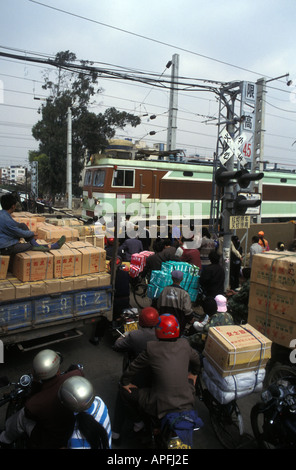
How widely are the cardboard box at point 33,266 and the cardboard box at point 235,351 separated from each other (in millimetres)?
2703

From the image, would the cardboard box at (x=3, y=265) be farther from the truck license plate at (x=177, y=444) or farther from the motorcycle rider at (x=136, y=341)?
the truck license plate at (x=177, y=444)

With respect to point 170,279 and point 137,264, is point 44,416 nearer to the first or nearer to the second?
point 170,279

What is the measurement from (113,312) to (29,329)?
67.2 inches

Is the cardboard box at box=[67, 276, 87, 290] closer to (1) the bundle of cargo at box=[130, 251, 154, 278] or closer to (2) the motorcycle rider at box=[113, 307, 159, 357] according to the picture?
(2) the motorcycle rider at box=[113, 307, 159, 357]

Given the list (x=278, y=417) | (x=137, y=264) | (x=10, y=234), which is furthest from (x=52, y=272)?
(x=278, y=417)

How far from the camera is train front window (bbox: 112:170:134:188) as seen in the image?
12820mm

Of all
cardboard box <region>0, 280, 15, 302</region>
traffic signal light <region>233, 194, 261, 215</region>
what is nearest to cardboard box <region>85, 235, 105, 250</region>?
cardboard box <region>0, 280, 15, 302</region>

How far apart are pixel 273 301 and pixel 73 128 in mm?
29339

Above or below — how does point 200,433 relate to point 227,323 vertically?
below

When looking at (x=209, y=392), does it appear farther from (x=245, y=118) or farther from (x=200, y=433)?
(x=245, y=118)

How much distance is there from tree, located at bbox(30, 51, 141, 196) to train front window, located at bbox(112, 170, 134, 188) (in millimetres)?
17977

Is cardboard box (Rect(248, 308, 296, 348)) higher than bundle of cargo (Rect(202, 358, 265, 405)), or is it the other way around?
cardboard box (Rect(248, 308, 296, 348))
